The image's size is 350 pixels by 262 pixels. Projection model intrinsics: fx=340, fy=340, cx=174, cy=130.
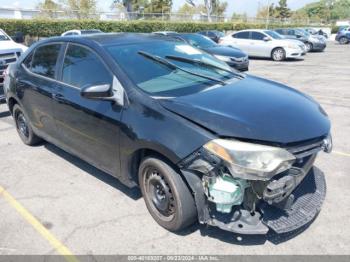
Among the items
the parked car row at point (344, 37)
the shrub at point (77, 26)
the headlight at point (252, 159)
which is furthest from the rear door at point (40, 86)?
the parked car row at point (344, 37)

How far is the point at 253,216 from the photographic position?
2750 mm

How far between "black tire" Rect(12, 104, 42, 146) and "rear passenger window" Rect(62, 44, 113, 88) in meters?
1.54

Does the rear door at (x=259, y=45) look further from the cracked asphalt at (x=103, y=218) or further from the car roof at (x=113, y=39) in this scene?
the car roof at (x=113, y=39)

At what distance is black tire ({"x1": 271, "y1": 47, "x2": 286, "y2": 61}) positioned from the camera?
17.6 meters

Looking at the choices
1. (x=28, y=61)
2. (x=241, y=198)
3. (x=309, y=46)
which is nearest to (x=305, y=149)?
(x=241, y=198)

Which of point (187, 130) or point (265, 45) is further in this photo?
point (265, 45)

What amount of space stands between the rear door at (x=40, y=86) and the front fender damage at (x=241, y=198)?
7.73 feet

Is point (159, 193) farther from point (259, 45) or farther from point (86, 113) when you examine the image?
point (259, 45)

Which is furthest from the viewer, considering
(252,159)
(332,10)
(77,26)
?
(332,10)

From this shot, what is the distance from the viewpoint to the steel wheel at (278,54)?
57.9ft

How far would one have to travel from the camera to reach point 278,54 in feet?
58.3

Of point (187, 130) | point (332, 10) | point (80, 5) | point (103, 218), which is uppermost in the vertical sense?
point (332, 10)

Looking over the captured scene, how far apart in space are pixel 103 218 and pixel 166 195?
80 centimetres

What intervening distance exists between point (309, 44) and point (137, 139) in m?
23.1
